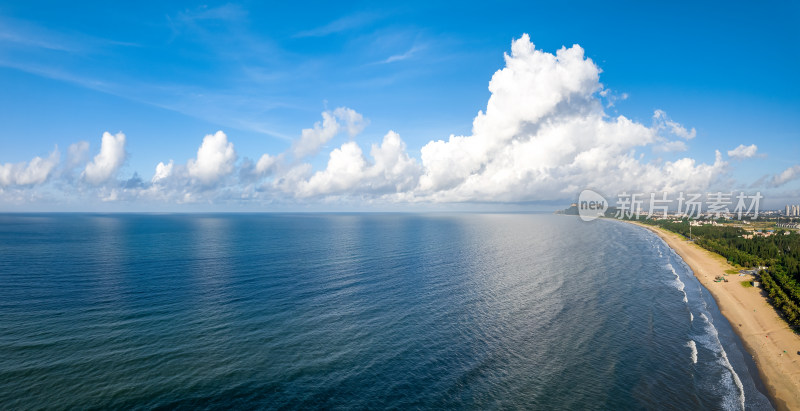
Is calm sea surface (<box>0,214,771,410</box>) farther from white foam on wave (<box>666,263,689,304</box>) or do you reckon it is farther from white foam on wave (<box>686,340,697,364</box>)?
white foam on wave (<box>666,263,689,304</box>)

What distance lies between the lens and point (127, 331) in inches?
1850

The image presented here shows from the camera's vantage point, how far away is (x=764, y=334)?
179ft

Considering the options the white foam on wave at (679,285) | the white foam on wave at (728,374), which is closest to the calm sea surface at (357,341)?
the white foam on wave at (728,374)

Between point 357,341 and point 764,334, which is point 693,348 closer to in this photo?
point 764,334

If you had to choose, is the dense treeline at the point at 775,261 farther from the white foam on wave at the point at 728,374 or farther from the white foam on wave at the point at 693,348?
the white foam on wave at the point at 693,348

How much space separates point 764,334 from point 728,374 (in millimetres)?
20766

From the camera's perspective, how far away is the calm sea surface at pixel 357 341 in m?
35.3

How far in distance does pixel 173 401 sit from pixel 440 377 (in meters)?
25.4

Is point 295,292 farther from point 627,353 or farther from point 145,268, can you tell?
point 627,353

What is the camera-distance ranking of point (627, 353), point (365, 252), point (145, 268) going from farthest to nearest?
point (365, 252) → point (145, 268) → point (627, 353)

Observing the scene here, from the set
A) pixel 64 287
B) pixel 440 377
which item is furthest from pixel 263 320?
pixel 64 287

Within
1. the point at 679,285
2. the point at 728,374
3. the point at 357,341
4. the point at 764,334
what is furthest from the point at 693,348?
the point at 679,285

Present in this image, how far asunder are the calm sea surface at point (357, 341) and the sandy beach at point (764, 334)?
173cm

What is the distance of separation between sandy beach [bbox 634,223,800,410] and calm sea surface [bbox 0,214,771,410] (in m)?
1.73
